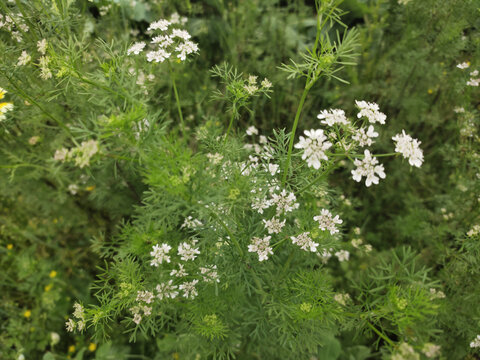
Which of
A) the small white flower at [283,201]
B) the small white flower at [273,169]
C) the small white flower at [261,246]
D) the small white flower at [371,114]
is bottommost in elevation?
the small white flower at [261,246]

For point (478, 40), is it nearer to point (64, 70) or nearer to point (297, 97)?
point (297, 97)

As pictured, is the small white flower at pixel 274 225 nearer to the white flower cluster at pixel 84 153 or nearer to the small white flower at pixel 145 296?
the small white flower at pixel 145 296

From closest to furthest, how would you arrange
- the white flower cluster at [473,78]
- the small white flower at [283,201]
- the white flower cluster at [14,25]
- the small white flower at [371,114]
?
the small white flower at [371,114] → the small white flower at [283,201] → the white flower cluster at [14,25] → the white flower cluster at [473,78]

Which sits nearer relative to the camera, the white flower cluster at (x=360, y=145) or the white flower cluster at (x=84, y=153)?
the white flower cluster at (x=84, y=153)

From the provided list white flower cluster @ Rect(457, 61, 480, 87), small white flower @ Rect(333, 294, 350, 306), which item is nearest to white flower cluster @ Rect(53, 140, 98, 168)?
small white flower @ Rect(333, 294, 350, 306)

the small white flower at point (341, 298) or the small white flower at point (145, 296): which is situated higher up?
the small white flower at point (145, 296)

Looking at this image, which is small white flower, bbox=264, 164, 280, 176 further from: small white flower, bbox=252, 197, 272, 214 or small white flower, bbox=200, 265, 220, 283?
small white flower, bbox=200, 265, 220, 283

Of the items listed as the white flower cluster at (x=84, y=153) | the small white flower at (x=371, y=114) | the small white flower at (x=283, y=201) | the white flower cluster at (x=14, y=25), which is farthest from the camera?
the white flower cluster at (x=14, y=25)

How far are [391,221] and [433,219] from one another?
1.56 ft

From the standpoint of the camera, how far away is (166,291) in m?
A: 2.21

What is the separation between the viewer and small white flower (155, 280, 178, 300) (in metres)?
2.18

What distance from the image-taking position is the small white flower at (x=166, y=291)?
218cm

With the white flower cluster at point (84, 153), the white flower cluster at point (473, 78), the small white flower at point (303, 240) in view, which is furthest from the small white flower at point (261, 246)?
the white flower cluster at point (473, 78)

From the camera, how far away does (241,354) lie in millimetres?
2959
